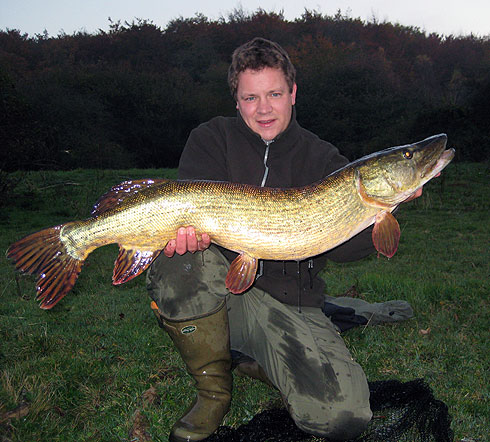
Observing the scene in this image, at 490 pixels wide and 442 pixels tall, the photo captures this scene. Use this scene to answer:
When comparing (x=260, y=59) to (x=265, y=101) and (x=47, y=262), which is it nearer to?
(x=265, y=101)

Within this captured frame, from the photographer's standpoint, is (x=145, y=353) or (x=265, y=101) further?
(x=145, y=353)

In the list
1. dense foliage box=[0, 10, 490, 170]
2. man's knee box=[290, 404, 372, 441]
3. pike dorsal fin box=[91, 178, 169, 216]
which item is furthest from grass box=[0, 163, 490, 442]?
dense foliage box=[0, 10, 490, 170]

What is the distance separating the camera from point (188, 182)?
7.97ft

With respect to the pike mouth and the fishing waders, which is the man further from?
the pike mouth

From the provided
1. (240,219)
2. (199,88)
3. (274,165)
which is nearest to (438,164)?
(274,165)

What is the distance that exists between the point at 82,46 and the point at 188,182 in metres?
43.9

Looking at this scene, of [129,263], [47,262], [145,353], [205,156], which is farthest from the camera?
[145,353]

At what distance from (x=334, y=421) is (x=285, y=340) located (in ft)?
1.56

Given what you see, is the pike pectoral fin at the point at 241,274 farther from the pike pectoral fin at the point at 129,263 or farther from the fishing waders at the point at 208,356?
the pike pectoral fin at the point at 129,263

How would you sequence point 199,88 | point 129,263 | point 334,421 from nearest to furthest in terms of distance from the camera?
point 334,421
point 129,263
point 199,88

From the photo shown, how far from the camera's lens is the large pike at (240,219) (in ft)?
7.80

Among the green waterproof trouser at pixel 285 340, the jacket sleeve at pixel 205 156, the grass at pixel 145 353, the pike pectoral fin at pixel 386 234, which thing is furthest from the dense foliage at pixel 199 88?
the pike pectoral fin at pixel 386 234

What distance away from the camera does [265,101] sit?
3.03m

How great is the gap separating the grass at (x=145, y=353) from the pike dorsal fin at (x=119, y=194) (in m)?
1.07
